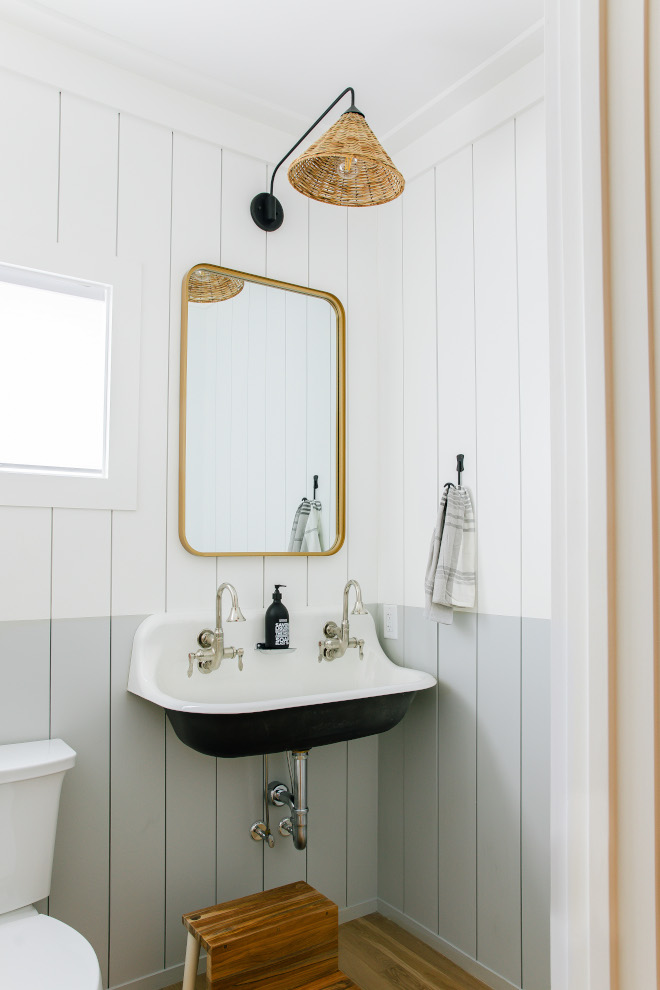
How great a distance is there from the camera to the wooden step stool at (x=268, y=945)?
163cm

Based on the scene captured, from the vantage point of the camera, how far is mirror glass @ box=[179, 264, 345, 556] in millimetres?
2053

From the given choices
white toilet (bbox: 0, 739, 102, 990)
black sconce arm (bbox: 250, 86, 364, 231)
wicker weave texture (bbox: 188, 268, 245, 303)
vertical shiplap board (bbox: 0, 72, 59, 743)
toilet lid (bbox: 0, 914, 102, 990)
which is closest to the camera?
toilet lid (bbox: 0, 914, 102, 990)

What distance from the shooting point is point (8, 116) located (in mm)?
1793

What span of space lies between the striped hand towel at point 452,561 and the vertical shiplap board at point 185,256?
65cm

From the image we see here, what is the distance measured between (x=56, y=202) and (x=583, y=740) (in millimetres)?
1872

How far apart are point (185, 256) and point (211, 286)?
11 centimetres

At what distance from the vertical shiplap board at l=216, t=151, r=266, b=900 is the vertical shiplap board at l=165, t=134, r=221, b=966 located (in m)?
0.03

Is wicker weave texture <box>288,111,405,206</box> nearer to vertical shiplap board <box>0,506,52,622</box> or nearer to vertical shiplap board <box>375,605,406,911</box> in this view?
vertical shiplap board <box>0,506,52,622</box>

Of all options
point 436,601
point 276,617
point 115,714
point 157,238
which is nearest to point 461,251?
point 157,238

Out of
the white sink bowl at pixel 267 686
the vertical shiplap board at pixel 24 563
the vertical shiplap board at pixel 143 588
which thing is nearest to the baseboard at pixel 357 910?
the vertical shiplap board at pixel 143 588

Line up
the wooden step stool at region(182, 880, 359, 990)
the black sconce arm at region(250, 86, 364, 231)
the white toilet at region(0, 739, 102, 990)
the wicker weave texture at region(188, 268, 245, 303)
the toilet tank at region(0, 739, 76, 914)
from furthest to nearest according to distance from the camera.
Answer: the black sconce arm at region(250, 86, 364, 231) < the wicker weave texture at region(188, 268, 245, 303) < the wooden step stool at region(182, 880, 359, 990) < the toilet tank at region(0, 739, 76, 914) < the white toilet at region(0, 739, 102, 990)

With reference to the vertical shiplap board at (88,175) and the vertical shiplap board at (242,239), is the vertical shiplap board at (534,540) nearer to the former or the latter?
the vertical shiplap board at (242,239)

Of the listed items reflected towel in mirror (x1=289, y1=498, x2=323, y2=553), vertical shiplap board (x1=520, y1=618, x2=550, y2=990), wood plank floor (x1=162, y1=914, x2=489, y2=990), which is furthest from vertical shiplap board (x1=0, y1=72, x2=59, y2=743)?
vertical shiplap board (x1=520, y1=618, x2=550, y2=990)

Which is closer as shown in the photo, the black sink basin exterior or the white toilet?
the white toilet
